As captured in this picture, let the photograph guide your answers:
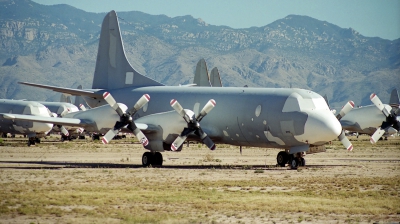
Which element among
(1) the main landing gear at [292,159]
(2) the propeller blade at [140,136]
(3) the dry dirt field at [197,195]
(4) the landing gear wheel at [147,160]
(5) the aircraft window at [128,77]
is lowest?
(3) the dry dirt field at [197,195]

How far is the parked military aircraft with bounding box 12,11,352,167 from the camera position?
3422 cm

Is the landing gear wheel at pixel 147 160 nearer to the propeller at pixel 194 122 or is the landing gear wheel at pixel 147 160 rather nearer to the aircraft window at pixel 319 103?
the propeller at pixel 194 122

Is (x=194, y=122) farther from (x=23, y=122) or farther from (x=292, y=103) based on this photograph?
(x=23, y=122)

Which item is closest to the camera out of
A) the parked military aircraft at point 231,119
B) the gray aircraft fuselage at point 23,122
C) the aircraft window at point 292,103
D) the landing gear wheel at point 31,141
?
the parked military aircraft at point 231,119

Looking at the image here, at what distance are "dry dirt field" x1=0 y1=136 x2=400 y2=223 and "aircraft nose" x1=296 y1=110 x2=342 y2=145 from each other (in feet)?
5.18

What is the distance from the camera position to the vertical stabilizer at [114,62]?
44938 mm

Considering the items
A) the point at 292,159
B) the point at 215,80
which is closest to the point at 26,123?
the point at 215,80

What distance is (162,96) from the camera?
135 ft

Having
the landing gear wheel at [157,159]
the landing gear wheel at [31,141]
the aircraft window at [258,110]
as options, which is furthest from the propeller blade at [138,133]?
the landing gear wheel at [31,141]

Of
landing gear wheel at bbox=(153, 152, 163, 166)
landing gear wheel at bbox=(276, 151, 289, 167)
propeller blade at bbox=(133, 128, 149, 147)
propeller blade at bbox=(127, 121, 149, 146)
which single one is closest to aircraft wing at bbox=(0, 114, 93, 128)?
propeller blade at bbox=(127, 121, 149, 146)

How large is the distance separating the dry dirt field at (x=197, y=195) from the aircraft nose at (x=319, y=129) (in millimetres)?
1579

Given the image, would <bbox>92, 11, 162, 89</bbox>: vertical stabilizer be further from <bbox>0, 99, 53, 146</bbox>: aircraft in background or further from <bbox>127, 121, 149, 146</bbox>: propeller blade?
<bbox>0, 99, 53, 146</bbox>: aircraft in background

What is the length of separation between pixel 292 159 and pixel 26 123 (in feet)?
111

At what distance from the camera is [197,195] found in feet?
79.4
